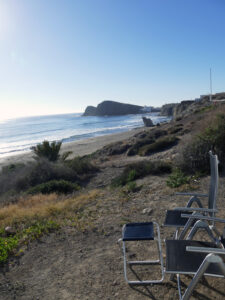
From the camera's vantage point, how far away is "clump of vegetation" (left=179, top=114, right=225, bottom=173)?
21.4ft

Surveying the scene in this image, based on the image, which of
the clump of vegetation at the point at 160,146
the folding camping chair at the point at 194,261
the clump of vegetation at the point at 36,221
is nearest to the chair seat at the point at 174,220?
the folding camping chair at the point at 194,261

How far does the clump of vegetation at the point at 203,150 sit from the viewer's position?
652 centimetres

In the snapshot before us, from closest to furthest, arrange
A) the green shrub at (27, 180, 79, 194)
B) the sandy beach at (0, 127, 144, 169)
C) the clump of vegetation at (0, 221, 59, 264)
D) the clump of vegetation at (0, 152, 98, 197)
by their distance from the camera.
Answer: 1. the clump of vegetation at (0, 221, 59, 264)
2. the green shrub at (27, 180, 79, 194)
3. the clump of vegetation at (0, 152, 98, 197)
4. the sandy beach at (0, 127, 144, 169)

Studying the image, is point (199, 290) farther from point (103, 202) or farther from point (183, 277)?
point (103, 202)

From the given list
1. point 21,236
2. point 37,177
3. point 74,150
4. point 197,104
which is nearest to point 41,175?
point 37,177

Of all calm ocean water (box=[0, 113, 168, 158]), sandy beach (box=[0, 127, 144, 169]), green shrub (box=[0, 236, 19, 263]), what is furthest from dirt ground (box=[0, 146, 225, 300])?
calm ocean water (box=[0, 113, 168, 158])

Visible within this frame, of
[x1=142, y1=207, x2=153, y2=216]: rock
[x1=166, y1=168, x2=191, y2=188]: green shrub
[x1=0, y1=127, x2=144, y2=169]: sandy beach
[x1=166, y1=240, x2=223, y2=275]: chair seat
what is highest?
[x1=166, y1=240, x2=223, y2=275]: chair seat

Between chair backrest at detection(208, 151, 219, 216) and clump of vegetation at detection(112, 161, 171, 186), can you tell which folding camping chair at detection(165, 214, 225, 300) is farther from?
clump of vegetation at detection(112, 161, 171, 186)

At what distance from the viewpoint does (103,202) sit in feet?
18.9

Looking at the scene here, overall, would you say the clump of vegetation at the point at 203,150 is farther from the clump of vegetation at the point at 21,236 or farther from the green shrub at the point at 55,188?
the clump of vegetation at the point at 21,236

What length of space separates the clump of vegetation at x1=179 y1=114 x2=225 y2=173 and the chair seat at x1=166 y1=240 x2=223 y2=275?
4.44 m

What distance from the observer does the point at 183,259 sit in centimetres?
211

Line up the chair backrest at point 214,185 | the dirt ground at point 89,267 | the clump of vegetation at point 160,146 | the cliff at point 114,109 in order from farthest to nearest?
the cliff at point 114,109 → the clump of vegetation at point 160,146 → the chair backrest at point 214,185 → the dirt ground at point 89,267

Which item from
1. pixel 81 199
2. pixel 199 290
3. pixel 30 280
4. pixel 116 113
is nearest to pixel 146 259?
pixel 199 290
